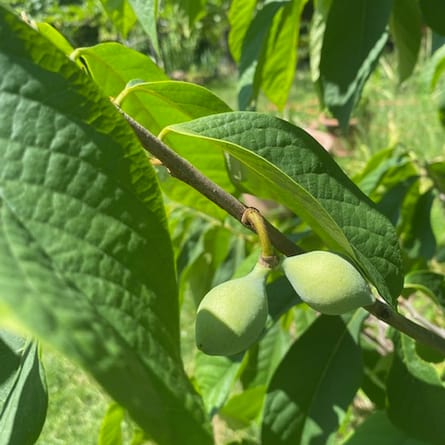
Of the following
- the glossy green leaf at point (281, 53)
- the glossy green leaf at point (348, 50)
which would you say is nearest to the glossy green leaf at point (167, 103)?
the glossy green leaf at point (348, 50)

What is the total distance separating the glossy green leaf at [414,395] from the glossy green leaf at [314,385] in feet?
0.17

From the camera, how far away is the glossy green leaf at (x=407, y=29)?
1163mm

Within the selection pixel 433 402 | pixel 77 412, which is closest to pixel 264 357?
pixel 433 402

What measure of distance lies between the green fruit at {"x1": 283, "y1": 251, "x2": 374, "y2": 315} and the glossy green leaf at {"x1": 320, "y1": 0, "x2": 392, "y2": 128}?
1.87 ft

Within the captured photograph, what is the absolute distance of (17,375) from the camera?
603 millimetres

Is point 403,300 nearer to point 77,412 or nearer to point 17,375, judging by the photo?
point 17,375

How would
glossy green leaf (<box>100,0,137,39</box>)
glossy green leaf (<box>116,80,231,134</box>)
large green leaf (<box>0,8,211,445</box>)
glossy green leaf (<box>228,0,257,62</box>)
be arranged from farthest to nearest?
glossy green leaf (<box>228,0,257,62</box>)
glossy green leaf (<box>100,0,137,39</box>)
glossy green leaf (<box>116,80,231,134</box>)
large green leaf (<box>0,8,211,445</box>)

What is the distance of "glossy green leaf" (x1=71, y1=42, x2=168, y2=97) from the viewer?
80cm

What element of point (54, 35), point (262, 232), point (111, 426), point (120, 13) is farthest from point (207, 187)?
point (120, 13)

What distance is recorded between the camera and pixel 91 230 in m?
0.39

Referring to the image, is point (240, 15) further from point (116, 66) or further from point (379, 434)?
point (379, 434)

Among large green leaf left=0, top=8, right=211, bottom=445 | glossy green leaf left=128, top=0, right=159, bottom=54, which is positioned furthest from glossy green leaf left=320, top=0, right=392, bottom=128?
large green leaf left=0, top=8, right=211, bottom=445

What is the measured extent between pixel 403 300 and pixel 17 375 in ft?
1.92

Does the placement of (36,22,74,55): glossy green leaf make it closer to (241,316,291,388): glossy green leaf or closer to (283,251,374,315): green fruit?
(283,251,374,315): green fruit
